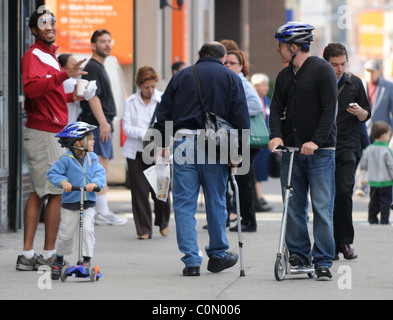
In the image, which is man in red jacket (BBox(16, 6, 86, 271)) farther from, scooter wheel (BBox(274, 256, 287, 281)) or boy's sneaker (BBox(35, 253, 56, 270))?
scooter wheel (BBox(274, 256, 287, 281))

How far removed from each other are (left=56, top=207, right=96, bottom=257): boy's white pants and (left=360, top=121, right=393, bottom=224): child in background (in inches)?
237

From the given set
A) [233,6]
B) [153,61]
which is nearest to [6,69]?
[153,61]

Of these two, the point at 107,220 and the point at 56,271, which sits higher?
the point at 56,271

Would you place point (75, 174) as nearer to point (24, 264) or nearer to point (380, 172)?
point (24, 264)

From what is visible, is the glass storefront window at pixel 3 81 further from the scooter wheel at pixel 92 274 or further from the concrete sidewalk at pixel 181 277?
the scooter wheel at pixel 92 274

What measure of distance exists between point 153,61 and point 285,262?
415 inches

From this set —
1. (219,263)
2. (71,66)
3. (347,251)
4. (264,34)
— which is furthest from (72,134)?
(264,34)

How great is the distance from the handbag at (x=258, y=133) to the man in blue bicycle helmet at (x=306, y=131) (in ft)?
10.4

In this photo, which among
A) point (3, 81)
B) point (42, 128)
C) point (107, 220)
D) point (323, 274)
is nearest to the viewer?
point (323, 274)

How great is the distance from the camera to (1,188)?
1128 centimetres

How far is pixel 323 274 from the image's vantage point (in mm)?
8359

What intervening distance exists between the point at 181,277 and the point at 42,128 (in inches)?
69.2

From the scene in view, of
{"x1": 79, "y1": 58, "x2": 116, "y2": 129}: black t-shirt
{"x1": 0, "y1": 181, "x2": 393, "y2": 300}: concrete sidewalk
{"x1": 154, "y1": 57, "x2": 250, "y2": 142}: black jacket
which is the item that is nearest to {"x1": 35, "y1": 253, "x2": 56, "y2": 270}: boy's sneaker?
{"x1": 0, "y1": 181, "x2": 393, "y2": 300}: concrete sidewalk
